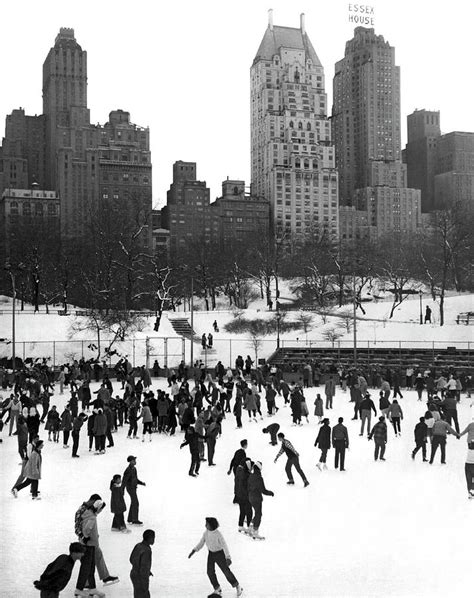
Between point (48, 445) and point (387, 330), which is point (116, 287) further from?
point (48, 445)

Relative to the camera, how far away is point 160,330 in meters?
51.0

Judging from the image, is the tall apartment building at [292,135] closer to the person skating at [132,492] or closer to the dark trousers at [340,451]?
the dark trousers at [340,451]

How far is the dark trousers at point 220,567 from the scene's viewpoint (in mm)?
9305

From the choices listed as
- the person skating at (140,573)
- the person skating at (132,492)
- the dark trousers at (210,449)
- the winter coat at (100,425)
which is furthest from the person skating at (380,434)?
the person skating at (140,573)

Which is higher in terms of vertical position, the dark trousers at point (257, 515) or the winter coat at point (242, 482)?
the winter coat at point (242, 482)

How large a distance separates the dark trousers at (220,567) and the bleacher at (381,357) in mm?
28482

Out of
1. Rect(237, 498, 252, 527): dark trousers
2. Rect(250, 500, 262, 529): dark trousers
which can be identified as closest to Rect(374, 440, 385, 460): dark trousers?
Rect(237, 498, 252, 527): dark trousers

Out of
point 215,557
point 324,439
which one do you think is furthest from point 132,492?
point 324,439

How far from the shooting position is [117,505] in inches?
473

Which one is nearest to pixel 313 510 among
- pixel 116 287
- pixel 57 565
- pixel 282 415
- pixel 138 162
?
pixel 57 565

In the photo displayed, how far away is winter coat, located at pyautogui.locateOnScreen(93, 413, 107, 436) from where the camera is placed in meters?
18.5

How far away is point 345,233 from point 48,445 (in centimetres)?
18076

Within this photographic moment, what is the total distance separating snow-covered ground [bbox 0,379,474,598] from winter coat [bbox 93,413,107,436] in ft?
2.04

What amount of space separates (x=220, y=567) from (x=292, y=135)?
594 feet
